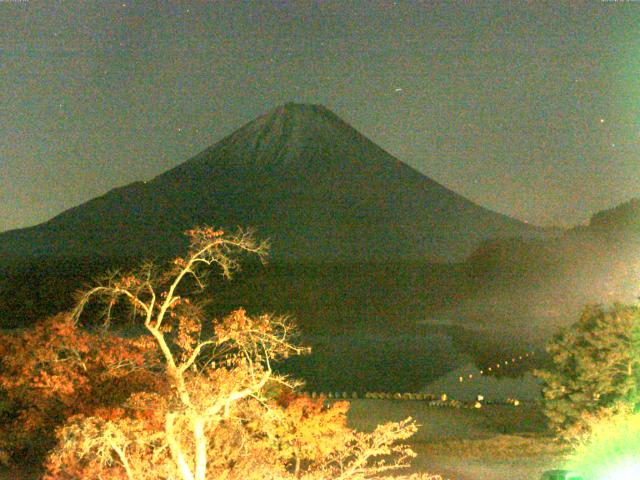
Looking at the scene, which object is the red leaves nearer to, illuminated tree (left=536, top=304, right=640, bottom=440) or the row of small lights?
illuminated tree (left=536, top=304, right=640, bottom=440)

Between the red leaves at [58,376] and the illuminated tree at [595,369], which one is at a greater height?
the red leaves at [58,376]

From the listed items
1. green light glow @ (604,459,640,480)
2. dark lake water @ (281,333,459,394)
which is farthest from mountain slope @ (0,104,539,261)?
green light glow @ (604,459,640,480)

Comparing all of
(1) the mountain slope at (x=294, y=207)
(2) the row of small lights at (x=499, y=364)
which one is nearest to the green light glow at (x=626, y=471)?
(2) the row of small lights at (x=499, y=364)

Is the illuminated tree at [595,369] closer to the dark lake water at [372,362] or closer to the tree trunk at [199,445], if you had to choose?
the tree trunk at [199,445]

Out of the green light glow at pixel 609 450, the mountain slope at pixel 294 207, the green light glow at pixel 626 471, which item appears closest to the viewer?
the green light glow at pixel 626 471

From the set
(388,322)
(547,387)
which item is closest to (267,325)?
(547,387)
